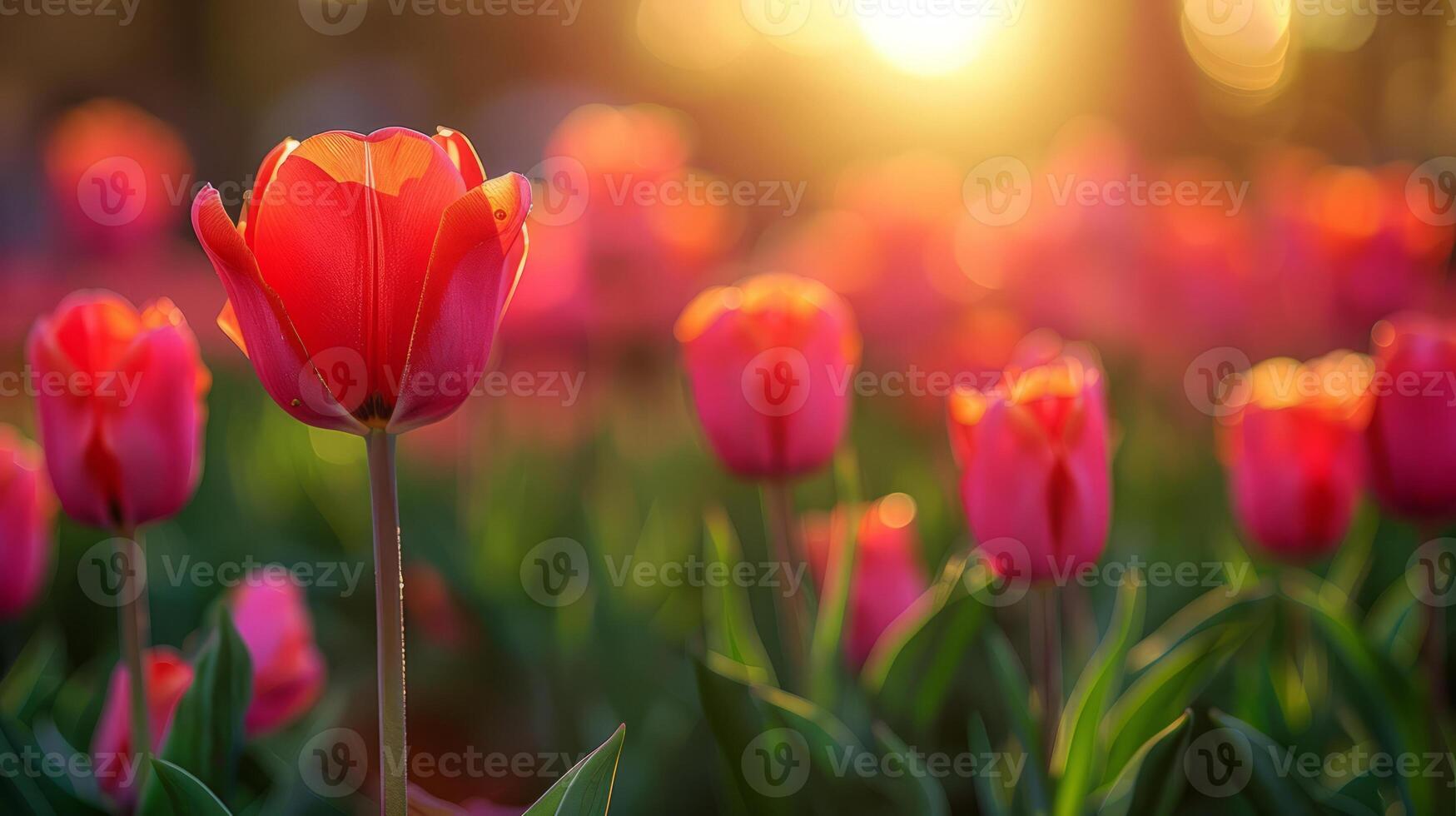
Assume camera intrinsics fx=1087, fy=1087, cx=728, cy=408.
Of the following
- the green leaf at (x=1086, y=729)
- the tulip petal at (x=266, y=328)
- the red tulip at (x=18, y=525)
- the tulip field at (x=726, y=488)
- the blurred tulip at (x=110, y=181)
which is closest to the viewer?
the tulip petal at (x=266, y=328)

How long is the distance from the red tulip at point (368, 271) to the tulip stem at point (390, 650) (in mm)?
60

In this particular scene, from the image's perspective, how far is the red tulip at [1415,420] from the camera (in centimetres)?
100

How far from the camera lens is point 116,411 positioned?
33.3 inches

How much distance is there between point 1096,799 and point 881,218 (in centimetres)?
174

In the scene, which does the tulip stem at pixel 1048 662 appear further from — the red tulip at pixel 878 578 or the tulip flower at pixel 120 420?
the tulip flower at pixel 120 420

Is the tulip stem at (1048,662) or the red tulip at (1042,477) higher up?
the red tulip at (1042,477)

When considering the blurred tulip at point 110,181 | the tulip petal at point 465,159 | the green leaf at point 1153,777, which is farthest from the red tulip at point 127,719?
the blurred tulip at point 110,181

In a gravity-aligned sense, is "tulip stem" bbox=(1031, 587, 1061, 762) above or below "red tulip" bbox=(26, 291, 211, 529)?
below

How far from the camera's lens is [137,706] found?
0.84 meters

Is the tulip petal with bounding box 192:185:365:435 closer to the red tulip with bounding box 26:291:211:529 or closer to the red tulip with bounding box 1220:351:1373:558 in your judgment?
the red tulip with bounding box 26:291:211:529

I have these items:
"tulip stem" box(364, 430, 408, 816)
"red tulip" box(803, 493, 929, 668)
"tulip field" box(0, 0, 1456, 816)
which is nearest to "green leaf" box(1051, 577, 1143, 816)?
"tulip field" box(0, 0, 1456, 816)

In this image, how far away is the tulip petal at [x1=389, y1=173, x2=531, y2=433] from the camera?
64cm

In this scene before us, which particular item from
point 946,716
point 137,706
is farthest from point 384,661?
point 946,716

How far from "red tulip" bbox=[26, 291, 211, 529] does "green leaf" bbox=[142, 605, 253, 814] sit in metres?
0.12
